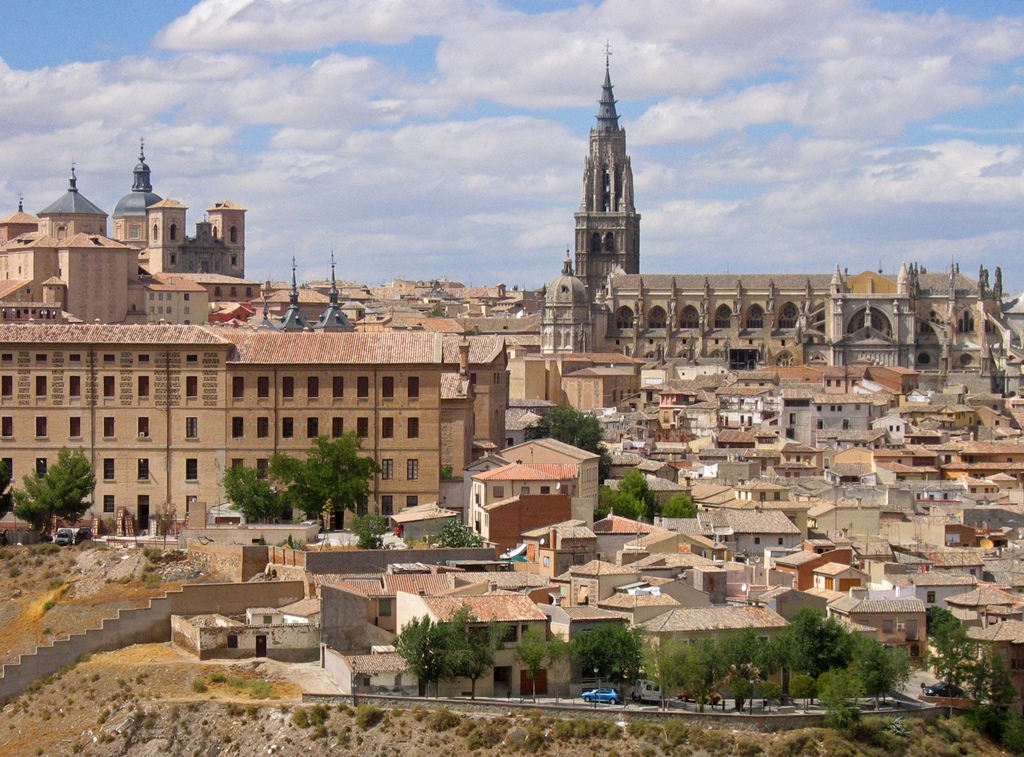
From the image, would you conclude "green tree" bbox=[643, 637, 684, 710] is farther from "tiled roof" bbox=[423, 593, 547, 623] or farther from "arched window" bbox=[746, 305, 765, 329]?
"arched window" bbox=[746, 305, 765, 329]

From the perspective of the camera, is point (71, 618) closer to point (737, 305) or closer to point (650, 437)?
point (650, 437)

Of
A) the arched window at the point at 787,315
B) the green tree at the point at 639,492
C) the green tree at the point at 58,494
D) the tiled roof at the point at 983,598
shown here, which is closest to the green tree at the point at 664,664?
the tiled roof at the point at 983,598

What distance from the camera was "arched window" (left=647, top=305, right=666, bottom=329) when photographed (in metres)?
134

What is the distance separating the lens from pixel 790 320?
5192 inches

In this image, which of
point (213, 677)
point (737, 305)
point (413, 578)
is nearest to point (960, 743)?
point (413, 578)

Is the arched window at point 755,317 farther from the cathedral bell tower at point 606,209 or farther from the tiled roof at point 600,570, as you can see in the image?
the tiled roof at point 600,570

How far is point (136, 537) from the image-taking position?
53.4 meters

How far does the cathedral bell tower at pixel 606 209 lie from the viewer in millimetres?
145125

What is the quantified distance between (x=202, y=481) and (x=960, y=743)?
855 inches

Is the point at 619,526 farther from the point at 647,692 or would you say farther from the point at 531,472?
the point at 647,692

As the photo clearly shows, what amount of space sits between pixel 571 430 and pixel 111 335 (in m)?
23.3

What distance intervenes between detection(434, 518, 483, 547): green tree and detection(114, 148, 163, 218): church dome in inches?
3239

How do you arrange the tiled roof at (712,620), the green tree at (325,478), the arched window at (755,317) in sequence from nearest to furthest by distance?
the tiled roof at (712,620)
the green tree at (325,478)
the arched window at (755,317)

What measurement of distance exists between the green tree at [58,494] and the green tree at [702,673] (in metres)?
18.2
